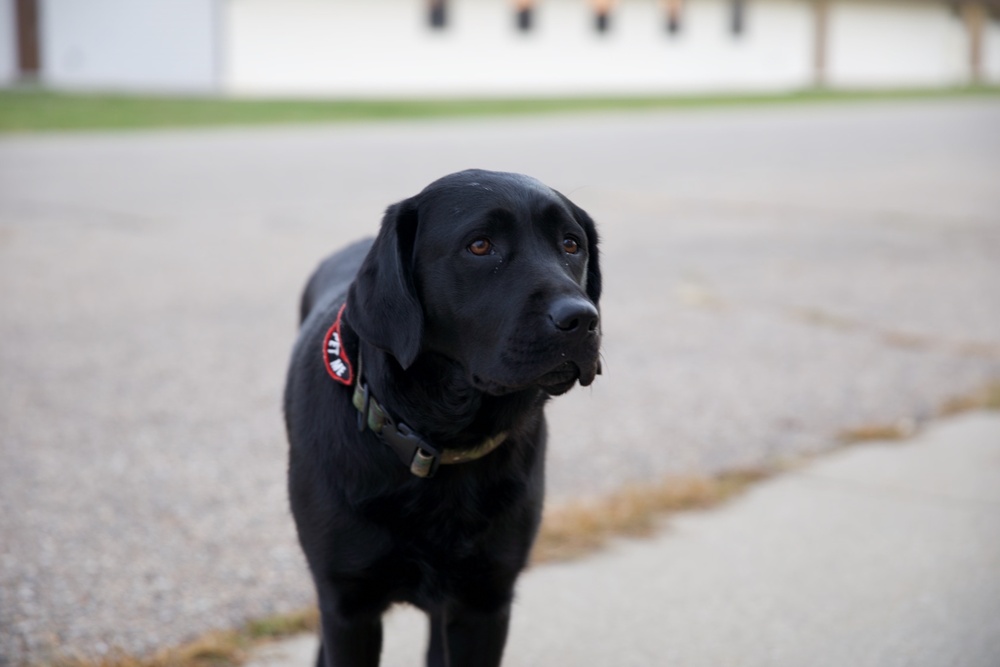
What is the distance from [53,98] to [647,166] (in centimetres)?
1308

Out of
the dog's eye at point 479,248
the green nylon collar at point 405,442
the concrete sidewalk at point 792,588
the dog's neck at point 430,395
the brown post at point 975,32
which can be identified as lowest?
the concrete sidewalk at point 792,588

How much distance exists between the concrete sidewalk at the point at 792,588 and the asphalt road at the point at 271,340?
428 mm

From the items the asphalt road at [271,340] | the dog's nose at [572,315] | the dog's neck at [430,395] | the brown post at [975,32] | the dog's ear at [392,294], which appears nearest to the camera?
the dog's nose at [572,315]

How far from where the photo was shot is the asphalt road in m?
3.69

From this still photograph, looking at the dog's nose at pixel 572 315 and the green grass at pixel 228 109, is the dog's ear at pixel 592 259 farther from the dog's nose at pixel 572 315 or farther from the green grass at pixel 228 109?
the green grass at pixel 228 109

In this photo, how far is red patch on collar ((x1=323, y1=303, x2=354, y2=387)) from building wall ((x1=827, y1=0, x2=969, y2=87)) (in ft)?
148

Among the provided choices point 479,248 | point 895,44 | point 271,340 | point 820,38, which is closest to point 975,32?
point 895,44

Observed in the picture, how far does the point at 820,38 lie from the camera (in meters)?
45.5

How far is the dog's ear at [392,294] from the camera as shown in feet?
7.81

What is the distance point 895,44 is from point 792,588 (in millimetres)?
50047

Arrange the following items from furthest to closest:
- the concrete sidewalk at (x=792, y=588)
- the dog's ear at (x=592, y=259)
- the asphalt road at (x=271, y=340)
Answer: the asphalt road at (x=271, y=340) → the concrete sidewalk at (x=792, y=588) → the dog's ear at (x=592, y=259)

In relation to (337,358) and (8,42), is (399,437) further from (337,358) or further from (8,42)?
(8,42)

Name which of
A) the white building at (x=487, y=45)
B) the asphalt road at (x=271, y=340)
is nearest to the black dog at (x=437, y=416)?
the asphalt road at (x=271, y=340)

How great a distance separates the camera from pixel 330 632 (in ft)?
8.45
